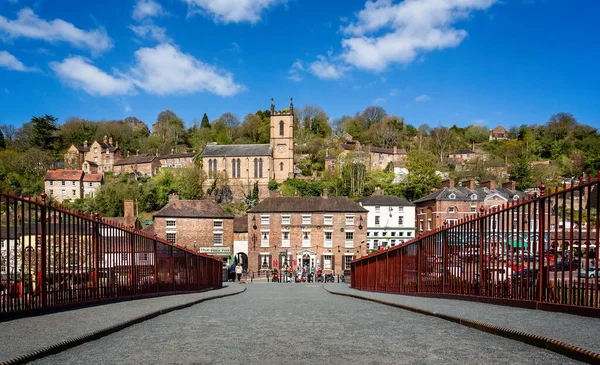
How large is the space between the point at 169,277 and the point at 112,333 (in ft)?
27.6

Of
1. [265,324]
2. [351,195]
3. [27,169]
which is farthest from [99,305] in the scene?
[27,169]

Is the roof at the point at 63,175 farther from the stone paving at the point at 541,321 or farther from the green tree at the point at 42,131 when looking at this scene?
the stone paving at the point at 541,321

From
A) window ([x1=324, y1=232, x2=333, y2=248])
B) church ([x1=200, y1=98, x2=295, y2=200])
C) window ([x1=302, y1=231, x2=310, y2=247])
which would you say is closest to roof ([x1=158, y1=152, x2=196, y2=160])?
church ([x1=200, y1=98, x2=295, y2=200])

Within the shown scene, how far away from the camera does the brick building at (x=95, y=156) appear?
95.5m

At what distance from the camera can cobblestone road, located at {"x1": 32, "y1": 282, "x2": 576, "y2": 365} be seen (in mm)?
5129

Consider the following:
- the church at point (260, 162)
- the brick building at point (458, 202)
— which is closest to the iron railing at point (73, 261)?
the brick building at point (458, 202)

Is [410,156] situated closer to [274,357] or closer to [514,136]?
[514,136]

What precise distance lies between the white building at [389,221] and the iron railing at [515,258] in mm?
40234

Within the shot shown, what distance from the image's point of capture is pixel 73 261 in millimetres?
8984

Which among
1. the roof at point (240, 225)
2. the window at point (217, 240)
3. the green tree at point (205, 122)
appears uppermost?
the green tree at point (205, 122)

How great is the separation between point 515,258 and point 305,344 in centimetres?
535

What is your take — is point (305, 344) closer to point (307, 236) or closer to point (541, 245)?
point (541, 245)

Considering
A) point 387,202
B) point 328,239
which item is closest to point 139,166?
point 387,202

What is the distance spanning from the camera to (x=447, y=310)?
8.65m
